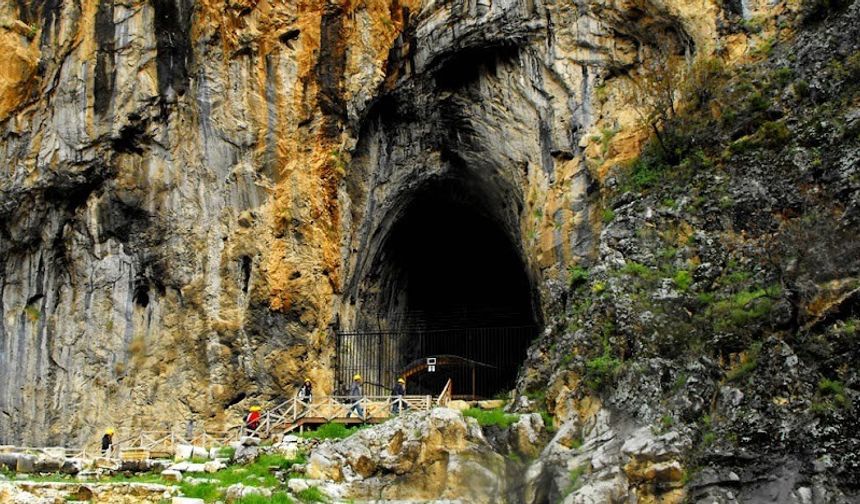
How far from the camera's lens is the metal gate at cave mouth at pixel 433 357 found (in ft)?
79.6

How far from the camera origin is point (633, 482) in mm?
15188

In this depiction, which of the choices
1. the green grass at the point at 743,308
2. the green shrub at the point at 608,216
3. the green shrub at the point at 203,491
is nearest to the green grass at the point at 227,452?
the green shrub at the point at 203,491

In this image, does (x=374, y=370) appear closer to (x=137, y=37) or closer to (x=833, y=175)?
(x=137, y=37)

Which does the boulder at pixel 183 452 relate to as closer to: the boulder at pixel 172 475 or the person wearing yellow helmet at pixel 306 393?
the boulder at pixel 172 475

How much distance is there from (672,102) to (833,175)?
4.57 meters

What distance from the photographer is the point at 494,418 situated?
725 inches

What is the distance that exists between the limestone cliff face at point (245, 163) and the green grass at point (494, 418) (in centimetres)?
392

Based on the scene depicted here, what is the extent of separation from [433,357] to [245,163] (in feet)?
21.1

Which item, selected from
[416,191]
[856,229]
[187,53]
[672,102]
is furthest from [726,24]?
[187,53]

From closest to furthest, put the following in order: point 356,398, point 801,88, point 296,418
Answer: point 801,88 < point 296,418 < point 356,398

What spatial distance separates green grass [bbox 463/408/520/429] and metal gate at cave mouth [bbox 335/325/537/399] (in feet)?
15.7

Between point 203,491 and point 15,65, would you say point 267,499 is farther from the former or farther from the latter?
point 15,65

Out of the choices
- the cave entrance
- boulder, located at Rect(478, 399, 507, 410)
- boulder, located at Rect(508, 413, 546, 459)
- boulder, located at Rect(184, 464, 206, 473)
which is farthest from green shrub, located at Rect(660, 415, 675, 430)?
the cave entrance

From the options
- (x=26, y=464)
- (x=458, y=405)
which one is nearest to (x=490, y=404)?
(x=458, y=405)
